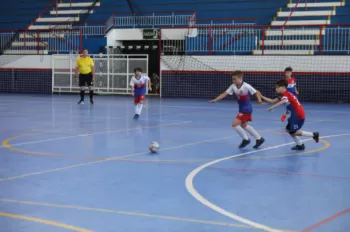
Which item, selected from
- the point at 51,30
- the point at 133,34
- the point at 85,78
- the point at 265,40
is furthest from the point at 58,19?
the point at 265,40

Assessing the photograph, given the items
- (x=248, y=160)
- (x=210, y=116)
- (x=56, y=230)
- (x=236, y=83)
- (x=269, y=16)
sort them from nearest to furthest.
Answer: (x=56, y=230), (x=248, y=160), (x=236, y=83), (x=210, y=116), (x=269, y=16)

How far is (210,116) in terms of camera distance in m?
19.0

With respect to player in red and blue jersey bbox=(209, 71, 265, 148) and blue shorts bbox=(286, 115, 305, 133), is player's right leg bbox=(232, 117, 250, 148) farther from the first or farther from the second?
blue shorts bbox=(286, 115, 305, 133)

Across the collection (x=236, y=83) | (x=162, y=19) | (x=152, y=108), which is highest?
(x=162, y=19)

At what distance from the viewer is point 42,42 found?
34.6 meters

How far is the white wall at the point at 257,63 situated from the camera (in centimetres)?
2644

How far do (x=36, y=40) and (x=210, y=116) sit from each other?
1954 cm

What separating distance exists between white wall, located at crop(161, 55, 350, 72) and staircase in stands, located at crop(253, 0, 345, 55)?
729 mm

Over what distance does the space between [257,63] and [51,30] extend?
12.6 metres

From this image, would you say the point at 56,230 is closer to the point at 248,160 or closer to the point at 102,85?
the point at 248,160

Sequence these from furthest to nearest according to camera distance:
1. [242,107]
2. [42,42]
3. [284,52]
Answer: [42,42], [284,52], [242,107]

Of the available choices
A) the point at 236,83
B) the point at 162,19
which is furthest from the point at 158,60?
the point at 236,83

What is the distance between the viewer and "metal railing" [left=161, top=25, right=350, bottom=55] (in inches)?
1086

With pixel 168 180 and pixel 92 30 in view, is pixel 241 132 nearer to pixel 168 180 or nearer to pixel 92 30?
pixel 168 180
